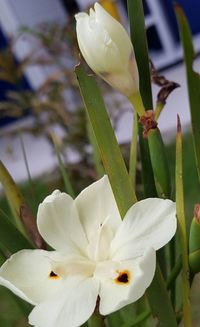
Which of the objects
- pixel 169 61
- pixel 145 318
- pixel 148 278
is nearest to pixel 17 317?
pixel 145 318

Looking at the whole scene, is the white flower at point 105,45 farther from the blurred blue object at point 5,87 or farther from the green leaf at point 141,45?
the blurred blue object at point 5,87

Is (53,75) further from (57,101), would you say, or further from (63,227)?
(63,227)

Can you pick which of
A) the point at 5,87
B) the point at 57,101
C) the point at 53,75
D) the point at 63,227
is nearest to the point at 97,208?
the point at 63,227

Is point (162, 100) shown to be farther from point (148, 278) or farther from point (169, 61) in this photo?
point (169, 61)

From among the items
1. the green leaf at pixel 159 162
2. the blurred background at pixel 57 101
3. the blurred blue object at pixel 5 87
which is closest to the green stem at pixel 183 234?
the green leaf at pixel 159 162

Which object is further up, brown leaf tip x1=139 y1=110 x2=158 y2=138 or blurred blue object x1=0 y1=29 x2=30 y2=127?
brown leaf tip x1=139 y1=110 x2=158 y2=138

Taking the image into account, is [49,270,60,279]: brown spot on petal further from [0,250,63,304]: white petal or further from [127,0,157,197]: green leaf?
[127,0,157,197]: green leaf

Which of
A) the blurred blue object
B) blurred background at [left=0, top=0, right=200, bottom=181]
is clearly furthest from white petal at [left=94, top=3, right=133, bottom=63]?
the blurred blue object

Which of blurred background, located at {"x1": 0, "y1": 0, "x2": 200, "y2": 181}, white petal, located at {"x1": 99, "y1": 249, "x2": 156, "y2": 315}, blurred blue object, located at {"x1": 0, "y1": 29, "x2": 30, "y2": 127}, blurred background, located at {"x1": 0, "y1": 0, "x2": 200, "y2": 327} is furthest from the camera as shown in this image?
blurred blue object, located at {"x1": 0, "y1": 29, "x2": 30, "y2": 127}
